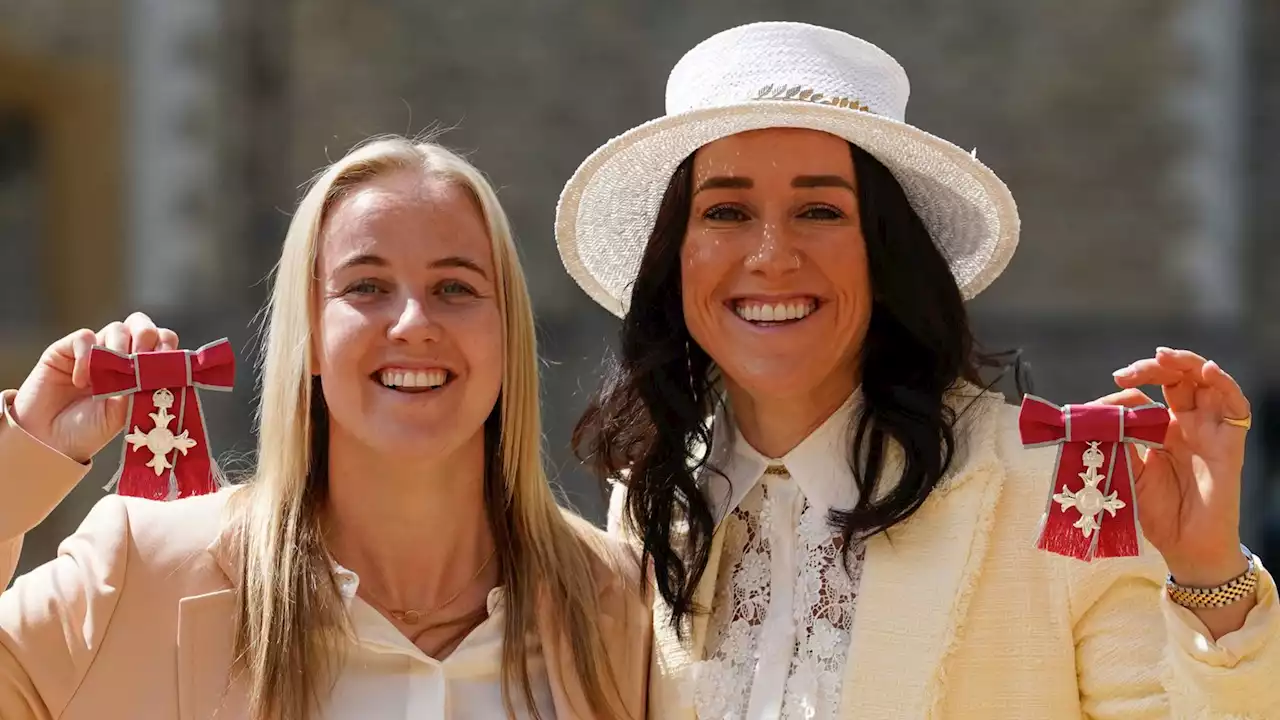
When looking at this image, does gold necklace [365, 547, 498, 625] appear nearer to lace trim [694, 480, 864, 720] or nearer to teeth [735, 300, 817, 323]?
lace trim [694, 480, 864, 720]

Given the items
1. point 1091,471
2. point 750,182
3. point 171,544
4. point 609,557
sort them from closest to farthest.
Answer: point 1091,471, point 171,544, point 750,182, point 609,557

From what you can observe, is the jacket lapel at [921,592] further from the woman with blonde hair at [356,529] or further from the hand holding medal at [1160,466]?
the woman with blonde hair at [356,529]

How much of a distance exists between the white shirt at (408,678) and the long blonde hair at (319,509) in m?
0.03

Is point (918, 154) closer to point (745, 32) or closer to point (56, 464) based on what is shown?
point (745, 32)

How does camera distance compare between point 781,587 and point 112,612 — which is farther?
point 781,587

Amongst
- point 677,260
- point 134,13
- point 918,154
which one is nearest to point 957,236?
point 918,154

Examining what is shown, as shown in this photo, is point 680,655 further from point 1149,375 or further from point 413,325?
point 1149,375

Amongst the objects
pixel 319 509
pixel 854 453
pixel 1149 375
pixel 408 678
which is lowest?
pixel 408 678

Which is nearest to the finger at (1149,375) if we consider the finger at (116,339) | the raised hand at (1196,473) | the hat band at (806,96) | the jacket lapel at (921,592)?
the raised hand at (1196,473)

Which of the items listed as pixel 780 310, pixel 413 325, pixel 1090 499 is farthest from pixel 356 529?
pixel 1090 499

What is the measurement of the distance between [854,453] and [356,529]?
2.78 ft

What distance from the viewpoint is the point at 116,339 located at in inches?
118

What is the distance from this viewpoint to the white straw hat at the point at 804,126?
3162 millimetres

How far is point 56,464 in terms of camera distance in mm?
2938
